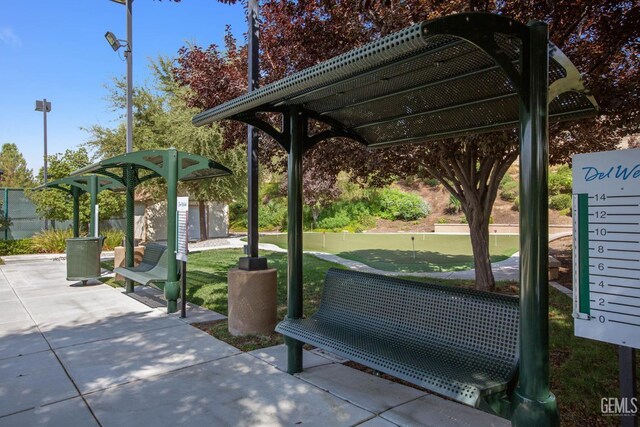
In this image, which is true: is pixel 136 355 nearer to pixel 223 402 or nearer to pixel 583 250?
pixel 223 402

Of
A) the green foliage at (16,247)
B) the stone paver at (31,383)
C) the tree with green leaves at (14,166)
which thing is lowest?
the stone paver at (31,383)

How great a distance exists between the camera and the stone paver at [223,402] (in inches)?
129

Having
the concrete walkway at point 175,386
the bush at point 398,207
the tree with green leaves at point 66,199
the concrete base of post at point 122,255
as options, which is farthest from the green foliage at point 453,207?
the concrete walkway at point 175,386

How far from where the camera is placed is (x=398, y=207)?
39.0 m

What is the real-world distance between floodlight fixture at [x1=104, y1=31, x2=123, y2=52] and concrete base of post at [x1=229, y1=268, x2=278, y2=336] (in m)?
8.95

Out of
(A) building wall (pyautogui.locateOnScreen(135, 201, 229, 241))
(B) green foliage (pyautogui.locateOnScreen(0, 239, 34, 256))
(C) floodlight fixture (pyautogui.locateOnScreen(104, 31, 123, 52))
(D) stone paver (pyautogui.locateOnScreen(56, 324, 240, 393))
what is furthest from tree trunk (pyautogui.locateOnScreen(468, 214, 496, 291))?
(A) building wall (pyautogui.locateOnScreen(135, 201, 229, 241))

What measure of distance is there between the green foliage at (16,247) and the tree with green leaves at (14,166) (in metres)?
49.2

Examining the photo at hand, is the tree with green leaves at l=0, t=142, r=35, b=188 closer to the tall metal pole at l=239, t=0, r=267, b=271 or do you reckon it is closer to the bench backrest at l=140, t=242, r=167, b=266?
the bench backrest at l=140, t=242, r=167, b=266

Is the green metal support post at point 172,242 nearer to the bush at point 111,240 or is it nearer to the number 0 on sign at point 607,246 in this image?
the number 0 on sign at point 607,246

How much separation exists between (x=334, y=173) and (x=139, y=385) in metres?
5.60

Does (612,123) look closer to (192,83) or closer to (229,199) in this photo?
(192,83)

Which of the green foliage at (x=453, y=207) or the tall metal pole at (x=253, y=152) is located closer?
the tall metal pole at (x=253, y=152)

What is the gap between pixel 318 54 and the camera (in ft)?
22.3

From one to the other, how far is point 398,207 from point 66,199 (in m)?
27.7
